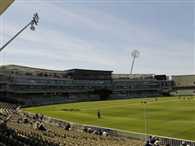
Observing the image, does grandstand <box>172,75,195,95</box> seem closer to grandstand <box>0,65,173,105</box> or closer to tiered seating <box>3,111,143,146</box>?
grandstand <box>0,65,173,105</box>

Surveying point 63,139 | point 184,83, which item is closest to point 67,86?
point 184,83

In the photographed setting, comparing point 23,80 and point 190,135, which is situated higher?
point 23,80

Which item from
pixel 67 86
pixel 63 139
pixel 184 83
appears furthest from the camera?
pixel 184 83

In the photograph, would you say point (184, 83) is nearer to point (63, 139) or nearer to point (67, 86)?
point (67, 86)

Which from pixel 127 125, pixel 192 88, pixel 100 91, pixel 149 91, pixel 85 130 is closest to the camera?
pixel 85 130

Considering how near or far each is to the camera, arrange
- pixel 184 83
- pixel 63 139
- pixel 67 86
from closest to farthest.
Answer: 1. pixel 63 139
2. pixel 67 86
3. pixel 184 83

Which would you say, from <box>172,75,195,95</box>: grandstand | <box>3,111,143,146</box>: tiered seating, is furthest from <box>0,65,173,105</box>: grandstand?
<box>3,111,143,146</box>: tiered seating

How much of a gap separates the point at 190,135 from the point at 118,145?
9768mm

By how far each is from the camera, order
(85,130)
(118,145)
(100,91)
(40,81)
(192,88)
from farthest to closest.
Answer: (192,88), (100,91), (40,81), (85,130), (118,145)

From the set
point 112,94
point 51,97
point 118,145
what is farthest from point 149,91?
point 118,145

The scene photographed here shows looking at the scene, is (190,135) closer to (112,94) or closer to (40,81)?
(40,81)

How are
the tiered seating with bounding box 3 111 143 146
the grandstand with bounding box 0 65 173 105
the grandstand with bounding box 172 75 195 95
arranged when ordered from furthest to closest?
the grandstand with bounding box 172 75 195 95
the grandstand with bounding box 0 65 173 105
the tiered seating with bounding box 3 111 143 146

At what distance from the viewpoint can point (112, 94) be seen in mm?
140000

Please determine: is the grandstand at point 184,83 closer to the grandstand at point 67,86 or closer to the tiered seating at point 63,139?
the grandstand at point 67,86
